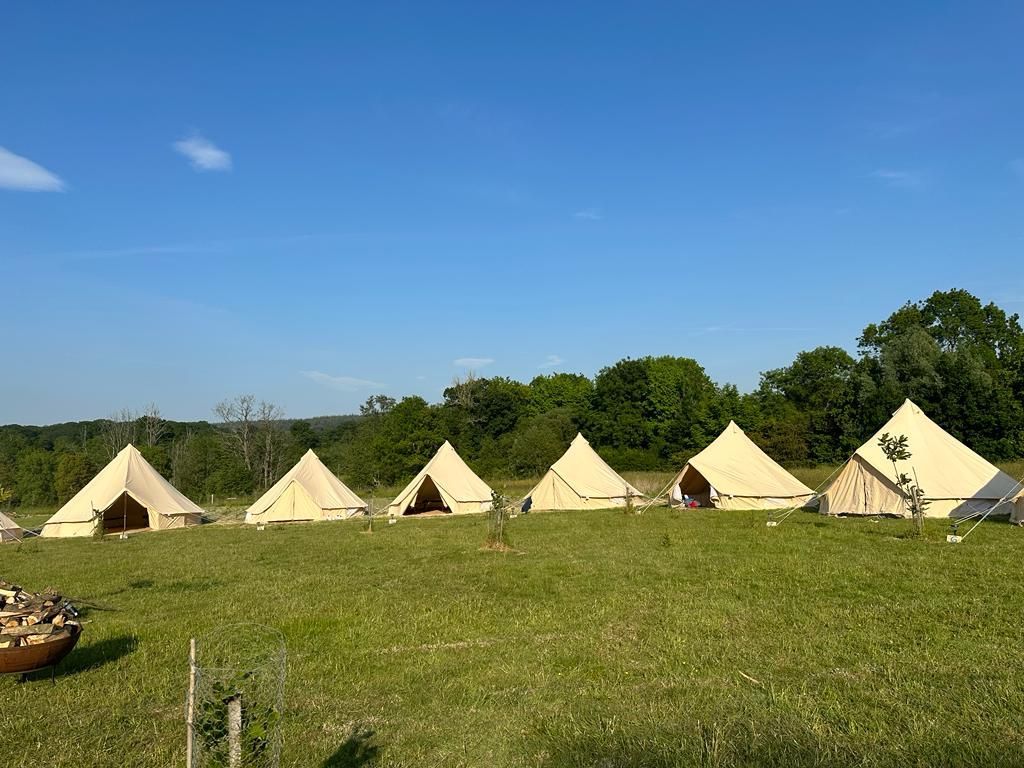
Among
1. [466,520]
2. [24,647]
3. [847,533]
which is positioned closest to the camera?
[24,647]

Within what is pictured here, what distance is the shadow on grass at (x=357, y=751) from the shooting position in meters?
4.05

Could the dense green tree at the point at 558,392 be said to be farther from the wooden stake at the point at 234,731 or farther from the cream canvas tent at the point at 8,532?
the wooden stake at the point at 234,731

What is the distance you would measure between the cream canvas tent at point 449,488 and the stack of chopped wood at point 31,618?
17.2 metres

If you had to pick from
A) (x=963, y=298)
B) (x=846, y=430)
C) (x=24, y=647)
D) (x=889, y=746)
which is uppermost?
(x=963, y=298)

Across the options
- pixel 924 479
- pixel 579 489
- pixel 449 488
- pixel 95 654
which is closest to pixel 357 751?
pixel 95 654

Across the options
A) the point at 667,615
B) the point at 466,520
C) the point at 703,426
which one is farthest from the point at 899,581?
the point at 703,426

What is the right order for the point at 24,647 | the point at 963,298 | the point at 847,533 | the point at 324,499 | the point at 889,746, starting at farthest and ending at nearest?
the point at 963,298
the point at 324,499
the point at 847,533
the point at 24,647
the point at 889,746

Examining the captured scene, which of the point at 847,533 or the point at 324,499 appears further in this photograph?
the point at 324,499

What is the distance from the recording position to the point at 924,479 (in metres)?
17.5

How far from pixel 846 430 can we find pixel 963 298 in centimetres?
1110

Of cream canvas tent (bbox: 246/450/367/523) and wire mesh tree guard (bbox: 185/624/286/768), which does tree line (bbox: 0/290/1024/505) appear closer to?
cream canvas tent (bbox: 246/450/367/523)

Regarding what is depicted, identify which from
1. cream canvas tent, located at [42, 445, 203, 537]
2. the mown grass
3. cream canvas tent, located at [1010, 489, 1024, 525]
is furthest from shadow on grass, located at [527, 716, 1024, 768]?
cream canvas tent, located at [42, 445, 203, 537]

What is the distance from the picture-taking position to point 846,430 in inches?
1453

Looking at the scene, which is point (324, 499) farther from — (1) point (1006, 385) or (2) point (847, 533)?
(1) point (1006, 385)
